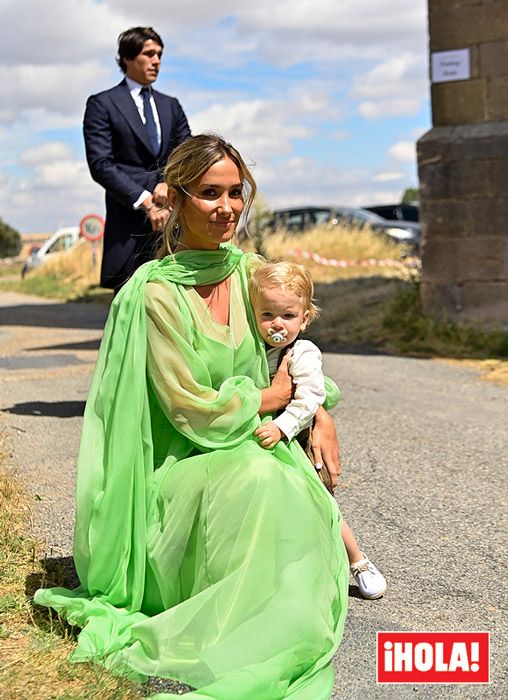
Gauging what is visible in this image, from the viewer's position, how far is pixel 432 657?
127 inches

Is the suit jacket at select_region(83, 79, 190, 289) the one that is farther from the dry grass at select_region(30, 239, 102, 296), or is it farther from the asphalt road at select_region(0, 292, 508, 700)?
the dry grass at select_region(30, 239, 102, 296)

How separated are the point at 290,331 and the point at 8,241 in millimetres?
51470

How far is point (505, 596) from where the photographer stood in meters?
3.68

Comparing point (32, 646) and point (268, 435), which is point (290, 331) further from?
point (32, 646)

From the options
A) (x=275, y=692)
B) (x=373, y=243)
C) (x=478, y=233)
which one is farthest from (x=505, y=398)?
(x=373, y=243)

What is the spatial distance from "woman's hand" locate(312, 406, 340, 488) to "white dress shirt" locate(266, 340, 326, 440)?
0.10m

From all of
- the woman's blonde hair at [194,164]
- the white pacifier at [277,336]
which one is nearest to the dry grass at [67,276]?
the woman's blonde hair at [194,164]

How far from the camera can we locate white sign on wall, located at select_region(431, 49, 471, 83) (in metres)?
9.87

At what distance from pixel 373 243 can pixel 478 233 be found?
Answer: 10.2m

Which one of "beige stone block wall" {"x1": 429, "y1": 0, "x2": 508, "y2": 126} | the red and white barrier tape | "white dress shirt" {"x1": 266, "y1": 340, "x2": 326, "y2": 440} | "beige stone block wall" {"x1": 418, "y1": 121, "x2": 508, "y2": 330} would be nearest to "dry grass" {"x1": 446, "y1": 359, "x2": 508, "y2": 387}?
"beige stone block wall" {"x1": 418, "y1": 121, "x2": 508, "y2": 330}

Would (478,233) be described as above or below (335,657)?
above

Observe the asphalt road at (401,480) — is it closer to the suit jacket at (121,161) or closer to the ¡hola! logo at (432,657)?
the ¡hola! logo at (432,657)

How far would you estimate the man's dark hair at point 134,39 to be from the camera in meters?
5.61

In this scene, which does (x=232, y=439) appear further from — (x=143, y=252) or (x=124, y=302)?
(x=143, y=252)
